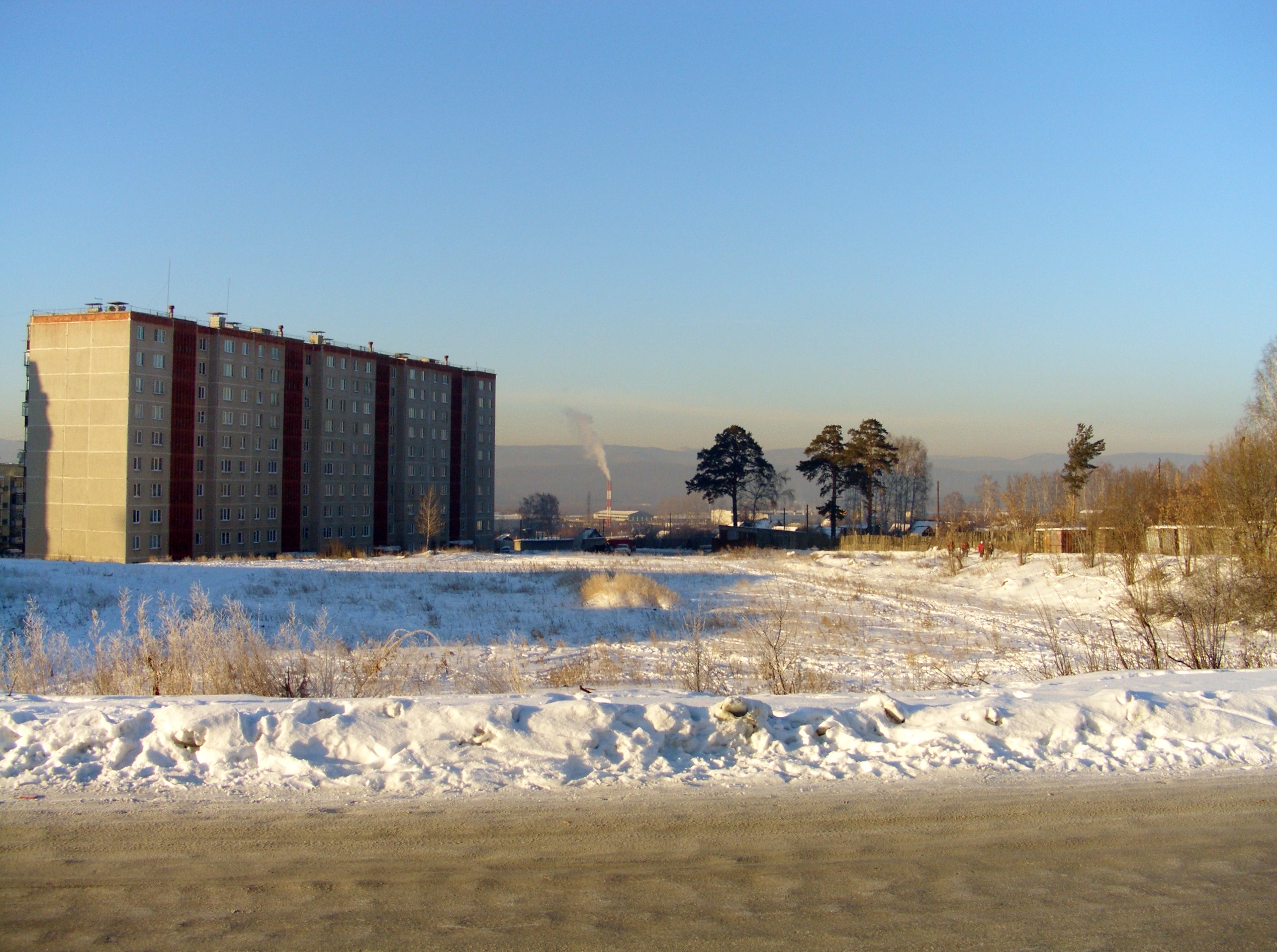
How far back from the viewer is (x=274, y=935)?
3650 millimetres

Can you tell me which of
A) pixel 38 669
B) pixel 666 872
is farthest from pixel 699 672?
pixel 38 669

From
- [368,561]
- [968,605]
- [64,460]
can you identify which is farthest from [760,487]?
[64,460]

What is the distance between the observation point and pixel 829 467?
64.7m

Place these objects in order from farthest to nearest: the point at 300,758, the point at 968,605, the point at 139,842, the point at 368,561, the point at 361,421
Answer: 1. the point at 361,421
2. the point at 368,561
3. the point at 968,605
4. the point at 300,758
5. the point at 139,842

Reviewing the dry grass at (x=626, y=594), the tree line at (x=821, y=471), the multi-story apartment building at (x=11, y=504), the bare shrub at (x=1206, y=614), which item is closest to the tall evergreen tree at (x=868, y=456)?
the tree line at (x=821, y=471)

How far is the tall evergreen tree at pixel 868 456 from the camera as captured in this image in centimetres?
6259

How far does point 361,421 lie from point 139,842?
77.0 metres

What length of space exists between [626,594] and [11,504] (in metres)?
78.8

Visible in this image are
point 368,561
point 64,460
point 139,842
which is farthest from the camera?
point 64,460

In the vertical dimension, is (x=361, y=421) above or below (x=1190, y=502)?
above

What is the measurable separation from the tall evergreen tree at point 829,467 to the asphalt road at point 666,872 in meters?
59.3

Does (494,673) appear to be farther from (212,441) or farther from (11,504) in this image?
(11,504)

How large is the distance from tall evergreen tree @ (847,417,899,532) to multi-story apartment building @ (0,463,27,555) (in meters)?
70.2

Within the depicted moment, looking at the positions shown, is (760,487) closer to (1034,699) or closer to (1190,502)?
(1190,502)
